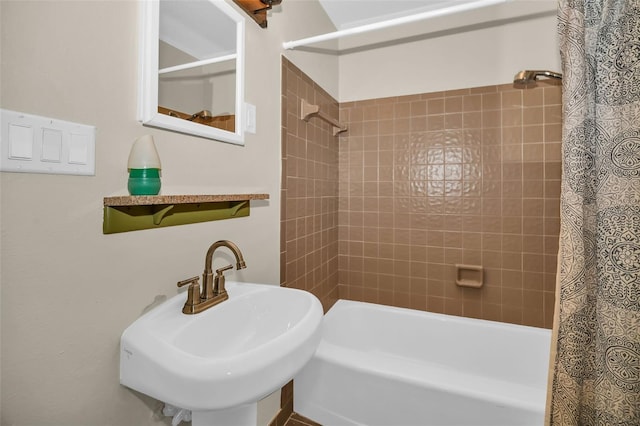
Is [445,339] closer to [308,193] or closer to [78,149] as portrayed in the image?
[308,193]

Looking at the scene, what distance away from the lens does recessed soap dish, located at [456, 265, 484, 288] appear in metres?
1.89

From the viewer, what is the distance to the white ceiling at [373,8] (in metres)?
1.95

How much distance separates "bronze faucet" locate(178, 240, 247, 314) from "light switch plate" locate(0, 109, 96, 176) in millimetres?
383

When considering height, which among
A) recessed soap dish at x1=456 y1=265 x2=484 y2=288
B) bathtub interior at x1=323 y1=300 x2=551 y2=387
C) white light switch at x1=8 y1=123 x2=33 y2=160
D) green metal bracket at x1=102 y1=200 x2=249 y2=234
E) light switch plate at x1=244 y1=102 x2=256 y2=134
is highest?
light switch plate at x1=244 y1=102 x2=256 y2=134

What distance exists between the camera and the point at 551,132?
172 centimetres

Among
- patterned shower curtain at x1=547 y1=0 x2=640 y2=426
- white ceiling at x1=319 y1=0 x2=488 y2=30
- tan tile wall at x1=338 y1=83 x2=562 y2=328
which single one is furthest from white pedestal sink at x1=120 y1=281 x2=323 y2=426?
white ceiling at x1=319 y1=0 x2=488 y2=30

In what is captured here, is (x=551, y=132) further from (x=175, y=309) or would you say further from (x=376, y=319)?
(x=175, y=309)

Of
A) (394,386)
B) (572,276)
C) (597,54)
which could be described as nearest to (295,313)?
(394,386)

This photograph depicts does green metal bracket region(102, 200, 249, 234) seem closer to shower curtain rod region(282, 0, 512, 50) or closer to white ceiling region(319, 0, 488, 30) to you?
shower curtain rod region(282, 0, 512, 50)

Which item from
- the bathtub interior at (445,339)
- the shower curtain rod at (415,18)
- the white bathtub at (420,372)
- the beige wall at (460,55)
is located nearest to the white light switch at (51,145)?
the shower curtain rod at (415,18)

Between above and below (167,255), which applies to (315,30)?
above

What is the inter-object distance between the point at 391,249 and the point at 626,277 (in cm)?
139

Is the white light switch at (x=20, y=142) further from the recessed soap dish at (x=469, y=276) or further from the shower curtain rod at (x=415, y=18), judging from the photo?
the recessed soap dish at (x=469, y=276)

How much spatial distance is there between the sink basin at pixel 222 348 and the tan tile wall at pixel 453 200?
125 cm
